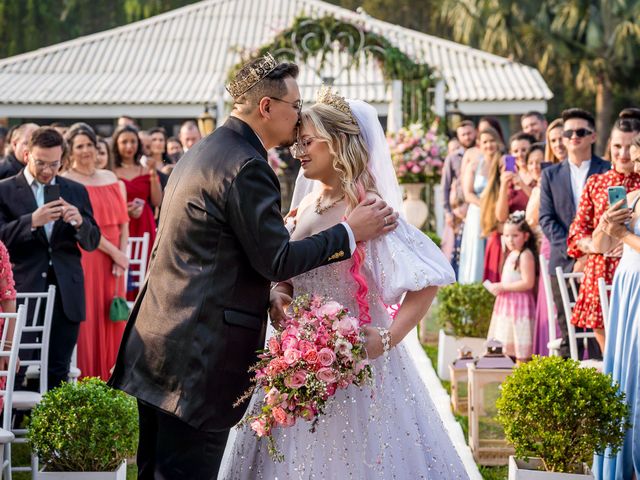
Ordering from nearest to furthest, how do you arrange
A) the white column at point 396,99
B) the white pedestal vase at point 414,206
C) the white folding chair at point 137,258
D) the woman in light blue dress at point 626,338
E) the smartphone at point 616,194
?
the woman in light blue dress at point 626,338
the smartphone at point 616,194
the white folding chair at point 137,258
the white pedestal vase at point 414,206
the white column at point 396,99

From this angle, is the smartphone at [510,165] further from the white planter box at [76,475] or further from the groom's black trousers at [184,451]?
the groom's black trousers at [184,451]

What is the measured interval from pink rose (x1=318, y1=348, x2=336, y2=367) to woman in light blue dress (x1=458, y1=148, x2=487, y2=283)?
7211 millimetres

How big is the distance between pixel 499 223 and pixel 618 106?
1413 inches

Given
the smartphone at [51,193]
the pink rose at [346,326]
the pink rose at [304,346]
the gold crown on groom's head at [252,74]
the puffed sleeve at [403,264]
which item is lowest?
the pink rose at [304,346]

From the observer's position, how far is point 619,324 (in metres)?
5.50

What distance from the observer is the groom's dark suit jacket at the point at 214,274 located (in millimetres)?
3666

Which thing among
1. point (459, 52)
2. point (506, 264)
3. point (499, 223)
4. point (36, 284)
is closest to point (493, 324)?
point (506, 264)

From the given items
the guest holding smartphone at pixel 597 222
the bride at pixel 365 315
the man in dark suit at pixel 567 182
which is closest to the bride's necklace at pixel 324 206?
the bride at pixel 365 315

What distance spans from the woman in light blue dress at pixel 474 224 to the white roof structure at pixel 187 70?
518 inches

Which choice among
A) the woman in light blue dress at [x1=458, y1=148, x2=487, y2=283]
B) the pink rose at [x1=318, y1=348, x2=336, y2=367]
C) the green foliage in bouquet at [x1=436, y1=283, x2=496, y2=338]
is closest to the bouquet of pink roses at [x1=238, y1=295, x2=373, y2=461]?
the pink rose at [x1=318, y1=348, x2=336, y2=367]

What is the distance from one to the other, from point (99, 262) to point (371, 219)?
4.28 m

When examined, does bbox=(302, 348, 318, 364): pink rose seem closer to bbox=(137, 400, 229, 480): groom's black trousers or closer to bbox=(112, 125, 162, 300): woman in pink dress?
bbox=(137, 400, 229, 480): groom's black trousers

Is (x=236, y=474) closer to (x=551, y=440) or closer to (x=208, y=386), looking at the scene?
(x=208, y=386)

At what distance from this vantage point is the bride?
13.2 ft
